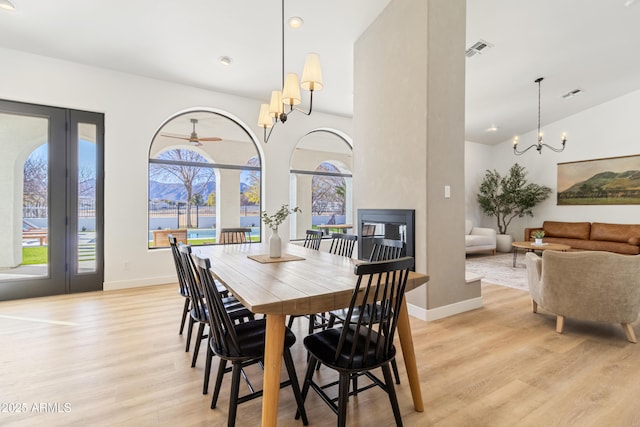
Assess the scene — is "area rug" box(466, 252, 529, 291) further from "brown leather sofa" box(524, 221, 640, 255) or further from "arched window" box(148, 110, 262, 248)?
"arched window" box(148, 110, 262, 248)

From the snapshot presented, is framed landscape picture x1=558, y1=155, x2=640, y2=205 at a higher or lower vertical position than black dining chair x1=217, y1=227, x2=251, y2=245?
higher

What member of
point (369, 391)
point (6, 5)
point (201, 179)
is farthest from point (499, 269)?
point (6, 5)

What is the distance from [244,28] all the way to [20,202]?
3434 mm

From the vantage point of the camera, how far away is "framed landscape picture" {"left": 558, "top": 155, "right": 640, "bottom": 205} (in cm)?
611

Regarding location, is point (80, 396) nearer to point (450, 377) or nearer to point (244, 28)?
point (450, 377)

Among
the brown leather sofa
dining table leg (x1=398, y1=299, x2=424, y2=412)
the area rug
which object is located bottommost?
the area rug

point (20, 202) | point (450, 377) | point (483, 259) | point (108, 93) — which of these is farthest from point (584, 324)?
point (20, 202)

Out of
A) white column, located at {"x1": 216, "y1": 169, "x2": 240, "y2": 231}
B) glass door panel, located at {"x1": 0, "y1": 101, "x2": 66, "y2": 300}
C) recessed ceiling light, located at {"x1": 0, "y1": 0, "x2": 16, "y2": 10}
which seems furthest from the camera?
white column, located at {"x1": 216, "y1": 169, "x2": 240, "y2": 231}

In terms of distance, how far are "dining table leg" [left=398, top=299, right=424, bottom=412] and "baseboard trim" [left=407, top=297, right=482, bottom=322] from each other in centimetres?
140

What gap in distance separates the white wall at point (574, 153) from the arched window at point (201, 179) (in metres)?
5.88

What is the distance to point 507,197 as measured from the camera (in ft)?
24.5

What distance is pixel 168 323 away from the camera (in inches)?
115

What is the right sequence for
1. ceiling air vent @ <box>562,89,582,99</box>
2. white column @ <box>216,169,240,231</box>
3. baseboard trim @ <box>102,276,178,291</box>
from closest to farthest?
baseboard trim @ <box>102,276,178,291</box> < white column @ <box>216,169,240,231</box> < ceiling air vent @ <box>562,89,582,99</box>

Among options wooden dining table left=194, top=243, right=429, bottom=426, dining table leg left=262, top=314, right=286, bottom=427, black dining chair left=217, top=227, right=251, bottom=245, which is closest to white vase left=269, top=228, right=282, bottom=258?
wooden dining table left=194, top=243, right=429, bottom=426
